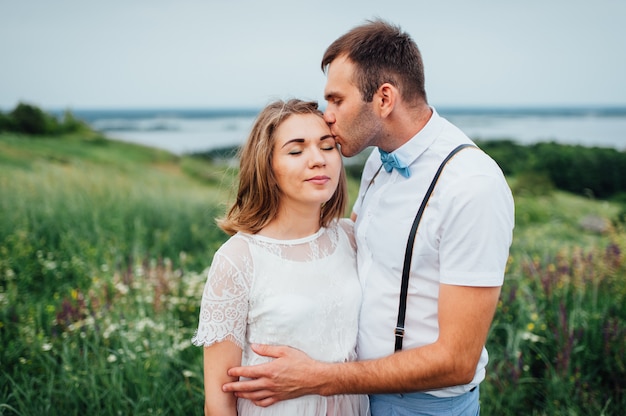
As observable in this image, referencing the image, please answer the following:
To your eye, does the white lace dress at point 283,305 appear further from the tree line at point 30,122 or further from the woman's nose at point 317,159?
the tree line at point 30,122

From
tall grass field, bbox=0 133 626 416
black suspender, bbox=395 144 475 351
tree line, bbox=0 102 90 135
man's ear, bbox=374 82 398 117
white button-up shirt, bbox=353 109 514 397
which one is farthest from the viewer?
tree line, bbox=0 102 90 135

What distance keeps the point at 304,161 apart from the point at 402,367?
934mm

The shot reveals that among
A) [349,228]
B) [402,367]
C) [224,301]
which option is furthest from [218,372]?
[349,228]

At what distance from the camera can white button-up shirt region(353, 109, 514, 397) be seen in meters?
1.85

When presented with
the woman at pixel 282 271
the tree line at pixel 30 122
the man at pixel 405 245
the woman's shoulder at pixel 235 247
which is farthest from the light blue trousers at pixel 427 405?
the tree line at pixel 30 122

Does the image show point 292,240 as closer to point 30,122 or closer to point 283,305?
point 283,305

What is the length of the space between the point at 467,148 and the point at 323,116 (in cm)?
67

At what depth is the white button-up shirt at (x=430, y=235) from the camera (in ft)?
6.08

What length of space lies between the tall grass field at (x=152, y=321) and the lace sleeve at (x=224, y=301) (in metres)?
0.59

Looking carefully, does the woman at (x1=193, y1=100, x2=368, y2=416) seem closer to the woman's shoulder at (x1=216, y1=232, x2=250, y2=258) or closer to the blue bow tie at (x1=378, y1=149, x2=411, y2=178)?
the woman's shoulder at (x1=216, y1=232, x2=250, y2=258)

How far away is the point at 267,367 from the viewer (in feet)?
6.62

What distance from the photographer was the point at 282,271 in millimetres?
2152

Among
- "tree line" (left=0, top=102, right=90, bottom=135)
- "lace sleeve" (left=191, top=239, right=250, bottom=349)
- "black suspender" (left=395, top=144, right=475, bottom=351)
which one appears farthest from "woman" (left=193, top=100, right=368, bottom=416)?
"tree line" (left=0, top=102, right=90, bottom=135)

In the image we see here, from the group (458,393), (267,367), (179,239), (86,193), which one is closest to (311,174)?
(267,367)
